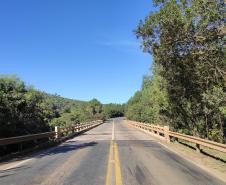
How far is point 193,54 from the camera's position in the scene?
1850 centimetres

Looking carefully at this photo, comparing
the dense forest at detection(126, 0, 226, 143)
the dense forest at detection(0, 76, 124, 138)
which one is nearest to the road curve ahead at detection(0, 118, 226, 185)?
the dense forest at detection(126, 0, 226, 143)

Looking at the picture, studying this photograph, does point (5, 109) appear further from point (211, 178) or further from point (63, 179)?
point (211, 178)

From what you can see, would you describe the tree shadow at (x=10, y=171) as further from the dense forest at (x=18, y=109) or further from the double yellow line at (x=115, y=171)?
the dense forest at (x=18, y=109)

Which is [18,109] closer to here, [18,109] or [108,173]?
[18,109]

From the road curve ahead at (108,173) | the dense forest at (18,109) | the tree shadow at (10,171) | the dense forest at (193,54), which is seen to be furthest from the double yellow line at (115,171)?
the dense forest at (18,109)

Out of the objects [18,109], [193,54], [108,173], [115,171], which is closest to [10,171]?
[108,173]

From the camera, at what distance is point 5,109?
69.2 feet

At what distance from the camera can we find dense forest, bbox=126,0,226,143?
16.0 metres

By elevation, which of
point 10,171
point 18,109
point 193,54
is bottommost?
point 10,171

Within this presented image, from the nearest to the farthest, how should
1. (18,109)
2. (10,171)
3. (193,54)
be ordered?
(10,171) → (193,54) → (18,109)

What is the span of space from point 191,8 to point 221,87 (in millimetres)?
5620

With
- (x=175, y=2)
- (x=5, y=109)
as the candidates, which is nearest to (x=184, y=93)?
(x=175, y=2)

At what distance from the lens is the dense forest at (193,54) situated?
16.0 meters

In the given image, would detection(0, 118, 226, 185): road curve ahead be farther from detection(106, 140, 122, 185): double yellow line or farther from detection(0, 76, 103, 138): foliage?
detection(0, 76, 103, 138): foliage
